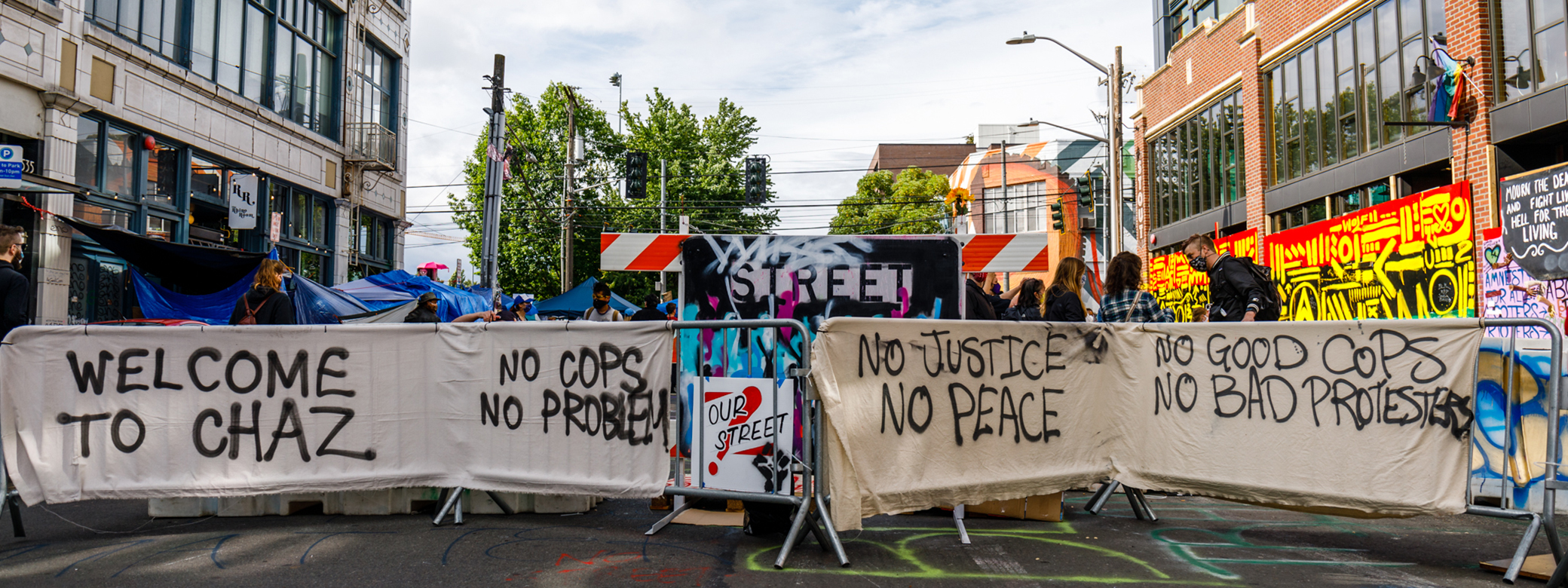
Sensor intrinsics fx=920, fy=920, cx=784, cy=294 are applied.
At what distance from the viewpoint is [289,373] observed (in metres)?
5.55

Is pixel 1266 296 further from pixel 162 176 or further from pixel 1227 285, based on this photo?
pixel 162 176

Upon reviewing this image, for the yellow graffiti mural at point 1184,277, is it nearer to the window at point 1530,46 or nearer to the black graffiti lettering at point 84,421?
the window at point 1530,46

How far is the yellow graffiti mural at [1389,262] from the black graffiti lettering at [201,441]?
12548mm

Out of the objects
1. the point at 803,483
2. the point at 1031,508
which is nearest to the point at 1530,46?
the point at 1031,508

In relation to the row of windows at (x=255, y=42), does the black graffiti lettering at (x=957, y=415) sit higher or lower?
lower

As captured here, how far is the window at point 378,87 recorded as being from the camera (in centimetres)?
2136

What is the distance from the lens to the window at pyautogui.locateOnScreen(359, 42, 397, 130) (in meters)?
21.4

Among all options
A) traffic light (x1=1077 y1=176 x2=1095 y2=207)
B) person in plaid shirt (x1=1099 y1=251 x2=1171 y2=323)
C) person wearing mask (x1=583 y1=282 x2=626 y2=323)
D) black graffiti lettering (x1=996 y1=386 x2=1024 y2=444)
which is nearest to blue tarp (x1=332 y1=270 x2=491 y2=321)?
person wearing mask (x1=583 y1=282 x2=626 y2=323)

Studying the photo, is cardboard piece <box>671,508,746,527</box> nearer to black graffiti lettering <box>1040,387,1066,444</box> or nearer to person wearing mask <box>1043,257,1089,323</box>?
black graffiti lettering <box>1040,387,1066,444</box>

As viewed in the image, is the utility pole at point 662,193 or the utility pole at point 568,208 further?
the utility pole at point 662,193

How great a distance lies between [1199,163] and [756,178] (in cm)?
1273

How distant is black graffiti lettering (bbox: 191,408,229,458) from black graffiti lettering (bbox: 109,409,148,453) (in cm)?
28

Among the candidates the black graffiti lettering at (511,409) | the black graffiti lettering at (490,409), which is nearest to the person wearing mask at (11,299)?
the black graffiti lettering at (490,409)

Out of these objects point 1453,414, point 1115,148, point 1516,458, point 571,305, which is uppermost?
point 1115,148
